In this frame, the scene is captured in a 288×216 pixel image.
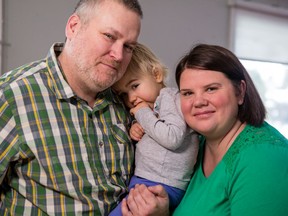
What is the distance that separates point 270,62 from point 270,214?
306 centimetres

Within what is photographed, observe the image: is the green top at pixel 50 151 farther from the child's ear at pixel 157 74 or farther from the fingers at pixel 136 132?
the child's ear at pixel 157 74

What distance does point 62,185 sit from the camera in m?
1.10

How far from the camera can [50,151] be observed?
43.5 inches

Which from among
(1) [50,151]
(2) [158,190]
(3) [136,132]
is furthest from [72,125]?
(2) [158,190]

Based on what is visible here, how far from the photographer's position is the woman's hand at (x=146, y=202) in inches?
45.8

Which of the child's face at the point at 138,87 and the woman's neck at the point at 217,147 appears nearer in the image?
the woman's neck at the point at 217,147

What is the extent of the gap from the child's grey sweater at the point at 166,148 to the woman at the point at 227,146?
5 centimetres

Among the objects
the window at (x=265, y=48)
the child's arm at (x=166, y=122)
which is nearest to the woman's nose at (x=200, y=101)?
the child's arm at (x=166, y=122)

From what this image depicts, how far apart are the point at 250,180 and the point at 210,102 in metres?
0.28

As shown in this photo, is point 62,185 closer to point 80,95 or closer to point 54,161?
point 54,161

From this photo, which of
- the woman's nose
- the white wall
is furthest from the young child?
the white wall

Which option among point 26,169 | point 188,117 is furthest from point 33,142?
point 188,117

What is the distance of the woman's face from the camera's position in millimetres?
1142

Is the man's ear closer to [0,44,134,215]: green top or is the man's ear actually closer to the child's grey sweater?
[0,44,134,215]: green top
